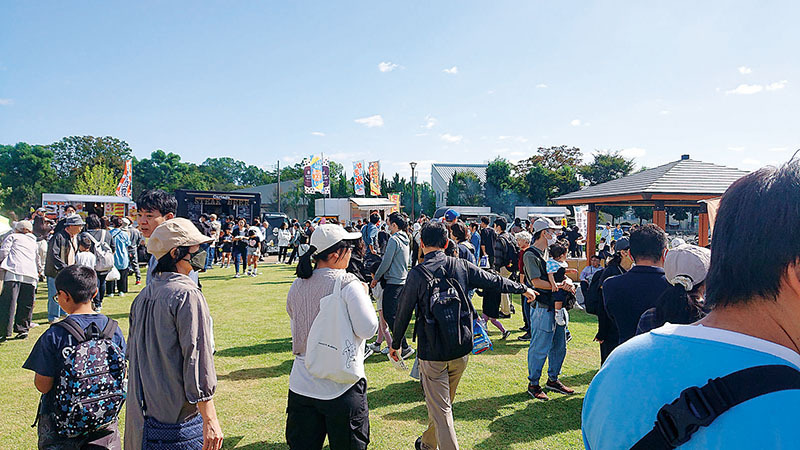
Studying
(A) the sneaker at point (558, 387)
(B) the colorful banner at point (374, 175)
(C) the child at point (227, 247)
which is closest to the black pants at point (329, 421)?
(A) the sneaker at point (558, 387)

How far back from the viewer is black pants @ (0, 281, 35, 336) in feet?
23.0

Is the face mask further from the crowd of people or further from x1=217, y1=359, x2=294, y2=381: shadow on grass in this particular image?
x1=217, y1=359, x2=294, y2=381: shadow on grass

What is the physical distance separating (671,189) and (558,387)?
31.2ft

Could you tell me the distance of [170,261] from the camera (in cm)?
248

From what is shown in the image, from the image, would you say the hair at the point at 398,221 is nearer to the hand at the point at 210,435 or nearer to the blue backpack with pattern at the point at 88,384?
the blue backpack with pattern at the point at 88,384

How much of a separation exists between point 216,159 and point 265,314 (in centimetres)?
11042

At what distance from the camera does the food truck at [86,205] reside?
21094mm

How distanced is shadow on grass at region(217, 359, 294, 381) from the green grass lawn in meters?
0.01

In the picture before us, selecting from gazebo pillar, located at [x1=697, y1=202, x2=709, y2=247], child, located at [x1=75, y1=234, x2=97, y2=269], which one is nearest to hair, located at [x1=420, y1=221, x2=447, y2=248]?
child, located at [x1=75, y1=234, x2=97, y2=269]

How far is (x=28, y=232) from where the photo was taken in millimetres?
7410

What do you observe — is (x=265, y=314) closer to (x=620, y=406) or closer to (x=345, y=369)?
(x=345, y=369)

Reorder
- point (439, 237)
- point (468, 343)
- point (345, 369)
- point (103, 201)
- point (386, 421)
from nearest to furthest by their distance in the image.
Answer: point (345, 369) → point (468, 343) → point (439, 237) → point (386, 421) → point (103, 201)

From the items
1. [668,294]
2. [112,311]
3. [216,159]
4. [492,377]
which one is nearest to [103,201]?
[112,311]

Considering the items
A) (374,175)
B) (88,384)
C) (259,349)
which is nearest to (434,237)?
(88,384)
